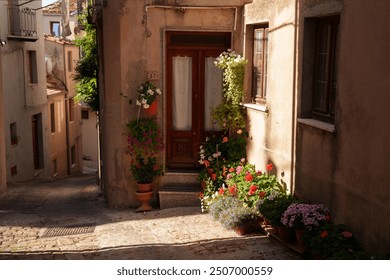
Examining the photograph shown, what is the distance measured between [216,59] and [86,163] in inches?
883

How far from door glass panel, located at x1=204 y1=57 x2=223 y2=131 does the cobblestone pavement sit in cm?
224

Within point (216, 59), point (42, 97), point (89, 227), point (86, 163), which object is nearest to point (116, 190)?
point (89, 227)

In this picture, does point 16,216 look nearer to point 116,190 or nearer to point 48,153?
point 116,190

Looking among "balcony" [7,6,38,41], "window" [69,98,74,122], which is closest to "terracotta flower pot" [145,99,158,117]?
"balcony" [7,6,38,41]

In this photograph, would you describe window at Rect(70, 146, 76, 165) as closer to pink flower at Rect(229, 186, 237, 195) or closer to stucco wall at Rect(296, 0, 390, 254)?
pink flower at Rect(229, 186, 237, 195)

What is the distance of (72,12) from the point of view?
32.1 metres

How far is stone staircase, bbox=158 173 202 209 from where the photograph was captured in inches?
412

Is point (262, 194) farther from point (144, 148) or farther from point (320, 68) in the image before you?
point (144, 148)

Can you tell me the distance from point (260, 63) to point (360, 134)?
424 cm

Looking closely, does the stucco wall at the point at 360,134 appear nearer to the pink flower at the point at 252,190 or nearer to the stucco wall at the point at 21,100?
the pink flower at the point at 252,190

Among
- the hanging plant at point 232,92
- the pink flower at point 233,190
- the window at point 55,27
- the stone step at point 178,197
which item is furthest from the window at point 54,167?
the pink flower at point 233,190

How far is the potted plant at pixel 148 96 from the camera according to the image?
10.2 m

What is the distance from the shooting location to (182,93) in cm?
1102

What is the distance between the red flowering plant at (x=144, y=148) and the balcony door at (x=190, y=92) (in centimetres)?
58
